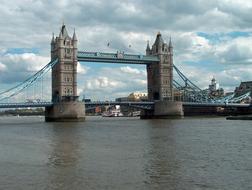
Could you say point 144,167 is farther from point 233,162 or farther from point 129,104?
point 129,104

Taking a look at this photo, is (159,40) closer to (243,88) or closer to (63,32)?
(63,32)

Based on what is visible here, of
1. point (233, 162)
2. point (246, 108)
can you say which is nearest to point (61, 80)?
point (246, 108)

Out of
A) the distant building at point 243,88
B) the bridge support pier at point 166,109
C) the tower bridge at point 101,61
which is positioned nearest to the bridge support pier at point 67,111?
the tower bridge at point 101,61

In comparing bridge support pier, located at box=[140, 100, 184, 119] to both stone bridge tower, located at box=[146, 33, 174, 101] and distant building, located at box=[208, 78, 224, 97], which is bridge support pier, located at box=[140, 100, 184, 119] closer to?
stone bridge tower, located at box=[146, 33, 174, 101]

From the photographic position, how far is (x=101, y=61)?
98.6 m

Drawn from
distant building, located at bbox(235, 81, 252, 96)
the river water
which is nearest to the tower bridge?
distant building, located at bbox(235, 81, 252, 96)

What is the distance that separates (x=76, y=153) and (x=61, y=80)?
69094 mm

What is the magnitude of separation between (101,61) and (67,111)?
15.4 meters

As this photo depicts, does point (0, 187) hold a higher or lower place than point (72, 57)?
lower

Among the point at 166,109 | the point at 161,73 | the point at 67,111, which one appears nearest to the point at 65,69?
the point at 67,111

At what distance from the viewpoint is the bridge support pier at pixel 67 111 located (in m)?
87.8

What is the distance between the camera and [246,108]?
4764 inches

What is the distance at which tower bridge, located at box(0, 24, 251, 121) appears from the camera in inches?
3514

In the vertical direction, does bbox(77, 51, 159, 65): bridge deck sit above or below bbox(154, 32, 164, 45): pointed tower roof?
below
